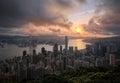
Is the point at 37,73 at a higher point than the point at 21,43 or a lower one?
lower

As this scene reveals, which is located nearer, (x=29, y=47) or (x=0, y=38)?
(x=0, y=38)

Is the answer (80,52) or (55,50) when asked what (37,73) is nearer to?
(55,50)

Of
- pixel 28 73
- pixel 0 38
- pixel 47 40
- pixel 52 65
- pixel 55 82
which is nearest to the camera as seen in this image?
pixel 55 82

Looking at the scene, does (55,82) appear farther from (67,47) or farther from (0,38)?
(67,47)

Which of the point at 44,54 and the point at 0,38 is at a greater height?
the point at 0,38

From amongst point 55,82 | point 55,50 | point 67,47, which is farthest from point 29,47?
point 55,82

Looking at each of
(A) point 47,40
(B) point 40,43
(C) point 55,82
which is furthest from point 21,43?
(C) point 55,82

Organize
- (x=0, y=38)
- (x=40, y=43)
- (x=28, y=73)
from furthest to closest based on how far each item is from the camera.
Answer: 1. (x=40, y=43)
2. (x=0, y=38)
3. (x=28, y=73)

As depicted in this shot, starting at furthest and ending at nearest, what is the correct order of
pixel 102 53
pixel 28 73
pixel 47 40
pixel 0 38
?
pixel 47 40 < pixel 102 53 < pixel 0 38 < pixel 28 73

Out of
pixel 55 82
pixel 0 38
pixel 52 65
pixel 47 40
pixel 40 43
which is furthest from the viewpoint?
pixel 47 40
